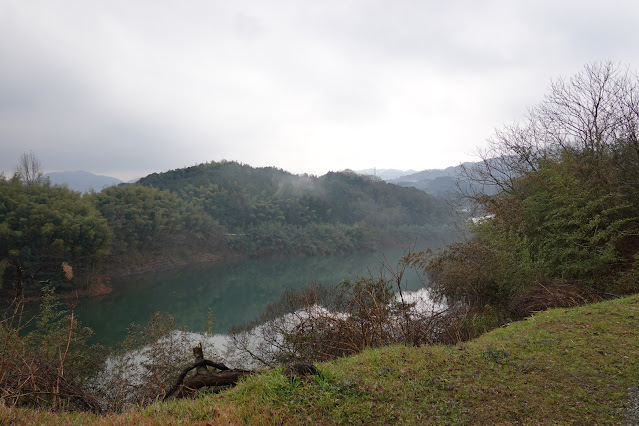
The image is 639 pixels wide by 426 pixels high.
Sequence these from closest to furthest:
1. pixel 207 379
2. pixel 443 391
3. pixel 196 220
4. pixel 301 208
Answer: pixel 443 391, pixel 207 379, pixel 196 220, pixel 301 208

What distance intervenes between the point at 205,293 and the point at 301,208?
89.2 feet

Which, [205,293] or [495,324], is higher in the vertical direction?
[495,324]

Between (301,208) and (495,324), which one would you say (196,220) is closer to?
(301,208)

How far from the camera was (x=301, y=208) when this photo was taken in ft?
170

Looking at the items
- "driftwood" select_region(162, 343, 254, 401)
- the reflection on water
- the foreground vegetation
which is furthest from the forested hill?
"driftwood" select_region(162, 343, 254, 401)

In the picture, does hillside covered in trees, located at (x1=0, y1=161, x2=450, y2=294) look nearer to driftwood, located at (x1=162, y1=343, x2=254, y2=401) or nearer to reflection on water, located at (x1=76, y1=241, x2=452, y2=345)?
driftwood, located at (x1=162, y1=343, x2=254, y2=401)

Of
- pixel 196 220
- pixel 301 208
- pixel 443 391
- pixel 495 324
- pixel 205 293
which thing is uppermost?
pixel 301 208

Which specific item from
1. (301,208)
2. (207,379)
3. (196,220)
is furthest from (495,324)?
(301,208)

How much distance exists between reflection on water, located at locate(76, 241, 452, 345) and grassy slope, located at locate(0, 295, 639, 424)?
12.9 meters

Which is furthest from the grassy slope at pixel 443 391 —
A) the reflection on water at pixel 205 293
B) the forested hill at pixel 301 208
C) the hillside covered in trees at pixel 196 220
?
the forested hill at pixel 301 208

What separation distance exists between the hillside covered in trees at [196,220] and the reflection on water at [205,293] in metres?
2.64

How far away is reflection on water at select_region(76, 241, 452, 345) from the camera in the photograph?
63.3ft

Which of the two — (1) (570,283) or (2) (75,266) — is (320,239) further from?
(1) (570,283)

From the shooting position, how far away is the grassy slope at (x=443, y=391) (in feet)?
7.45
